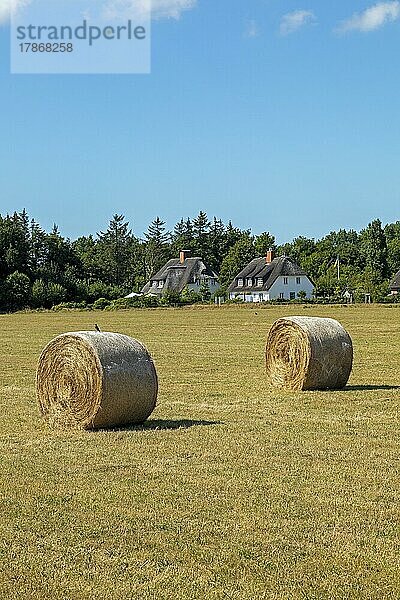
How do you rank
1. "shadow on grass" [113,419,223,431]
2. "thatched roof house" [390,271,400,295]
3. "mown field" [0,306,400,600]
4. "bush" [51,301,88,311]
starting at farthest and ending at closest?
"thatched roof house" [390,271,400,295]
"bush" [51,301,88,311]
"shadow on grass" [113,419,223,431]
"mown field" [0,306,400,600]

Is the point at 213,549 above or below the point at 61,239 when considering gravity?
below

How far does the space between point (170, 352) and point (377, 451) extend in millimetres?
18785

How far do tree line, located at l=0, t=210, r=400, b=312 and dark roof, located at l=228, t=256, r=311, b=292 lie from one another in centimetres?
337

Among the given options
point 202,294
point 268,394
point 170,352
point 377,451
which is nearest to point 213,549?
point 377,451

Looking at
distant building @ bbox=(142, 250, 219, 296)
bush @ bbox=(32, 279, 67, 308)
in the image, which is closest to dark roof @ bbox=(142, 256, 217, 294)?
distant building @ bbox=(142, 250, 219, 296)

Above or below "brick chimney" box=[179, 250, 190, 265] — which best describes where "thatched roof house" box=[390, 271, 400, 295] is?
below

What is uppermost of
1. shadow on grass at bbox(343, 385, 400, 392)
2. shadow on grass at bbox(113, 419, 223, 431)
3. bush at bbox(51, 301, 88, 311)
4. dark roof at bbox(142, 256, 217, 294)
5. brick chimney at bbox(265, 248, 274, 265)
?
brick chimney at bbox(265, 248, 274, 265)

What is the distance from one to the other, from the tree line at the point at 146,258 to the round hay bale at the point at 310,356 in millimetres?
73902

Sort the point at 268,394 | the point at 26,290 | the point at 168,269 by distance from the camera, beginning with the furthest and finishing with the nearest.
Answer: the point at 168,269 < the point at 26,290 < the point at 268,394

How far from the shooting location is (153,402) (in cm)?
1373

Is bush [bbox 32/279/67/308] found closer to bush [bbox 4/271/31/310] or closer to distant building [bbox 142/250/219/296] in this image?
bush [bbox 4/271/31/310]

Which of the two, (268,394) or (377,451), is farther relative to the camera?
(268,394)

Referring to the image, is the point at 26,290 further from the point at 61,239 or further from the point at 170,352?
the point at 170,352

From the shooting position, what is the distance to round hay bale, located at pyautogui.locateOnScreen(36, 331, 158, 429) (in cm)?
1334
